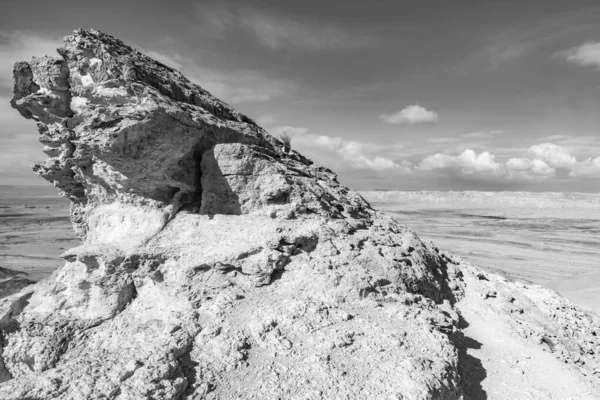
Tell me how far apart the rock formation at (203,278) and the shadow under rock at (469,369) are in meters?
0.07

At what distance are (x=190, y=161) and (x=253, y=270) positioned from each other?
3.29 m

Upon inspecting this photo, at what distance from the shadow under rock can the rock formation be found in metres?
0.07

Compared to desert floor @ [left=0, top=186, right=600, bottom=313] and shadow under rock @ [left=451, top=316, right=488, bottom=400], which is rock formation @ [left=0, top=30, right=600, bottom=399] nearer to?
shadow under rock @ [left=451, top=316, right=488, bottom=400]

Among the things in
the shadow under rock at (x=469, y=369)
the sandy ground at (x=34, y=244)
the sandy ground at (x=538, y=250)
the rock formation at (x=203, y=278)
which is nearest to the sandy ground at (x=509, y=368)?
the shadow under rock at (x=469, y=369)

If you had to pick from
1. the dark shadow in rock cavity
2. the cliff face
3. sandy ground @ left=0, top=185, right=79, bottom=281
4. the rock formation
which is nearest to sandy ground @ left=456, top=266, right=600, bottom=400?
the rock formation

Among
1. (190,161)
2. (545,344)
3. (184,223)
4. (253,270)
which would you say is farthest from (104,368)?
(545,344)

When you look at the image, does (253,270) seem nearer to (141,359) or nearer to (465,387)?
(141,359)

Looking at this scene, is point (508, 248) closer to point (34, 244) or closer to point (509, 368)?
point (509, 368)

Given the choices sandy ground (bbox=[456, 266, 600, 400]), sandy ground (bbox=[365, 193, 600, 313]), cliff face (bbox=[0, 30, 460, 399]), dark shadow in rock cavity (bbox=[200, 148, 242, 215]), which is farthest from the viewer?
sandy ground (bbox=[365, 193, 600, 313])

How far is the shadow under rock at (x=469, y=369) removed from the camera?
17.6ft

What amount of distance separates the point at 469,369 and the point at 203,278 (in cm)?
508

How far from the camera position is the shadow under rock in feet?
A: 17.6

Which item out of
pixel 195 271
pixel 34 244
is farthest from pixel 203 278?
pixel 34 244

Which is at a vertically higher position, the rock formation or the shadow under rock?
the rock formation
